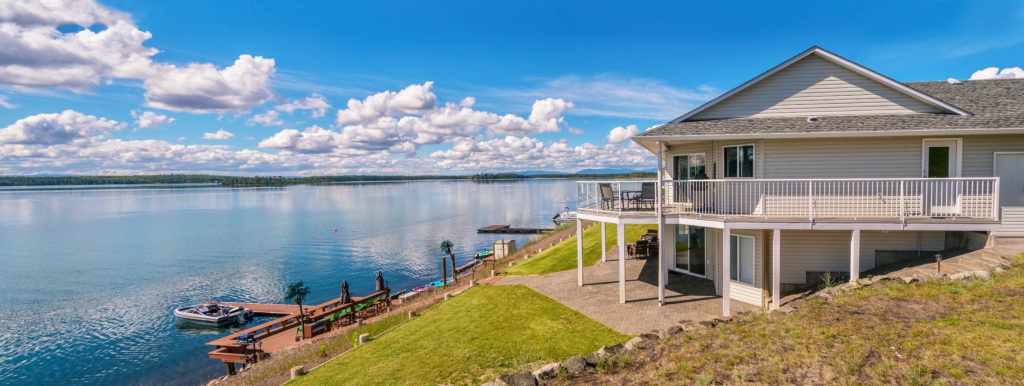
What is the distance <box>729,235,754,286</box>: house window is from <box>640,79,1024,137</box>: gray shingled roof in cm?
365

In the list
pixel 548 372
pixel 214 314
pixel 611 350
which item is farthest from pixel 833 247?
pixel 214 314

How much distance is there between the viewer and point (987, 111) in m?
13.2

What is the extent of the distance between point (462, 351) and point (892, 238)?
526 inches

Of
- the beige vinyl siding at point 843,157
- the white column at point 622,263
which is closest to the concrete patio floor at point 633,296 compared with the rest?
the white column at point 622,263

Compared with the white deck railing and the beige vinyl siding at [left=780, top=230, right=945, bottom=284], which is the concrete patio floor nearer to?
the beige vinyl siding at [left=780, top=230, right=945, bottom=284]

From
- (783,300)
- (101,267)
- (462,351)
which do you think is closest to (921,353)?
(783,300)

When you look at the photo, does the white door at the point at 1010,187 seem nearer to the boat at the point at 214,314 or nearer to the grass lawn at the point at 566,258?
the grass lawn at the point at 566,258

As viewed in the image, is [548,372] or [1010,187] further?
[1010,187]

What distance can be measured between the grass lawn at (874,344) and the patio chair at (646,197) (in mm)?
5584

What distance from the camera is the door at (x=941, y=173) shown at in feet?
40.0

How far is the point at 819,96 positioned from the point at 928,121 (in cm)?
282

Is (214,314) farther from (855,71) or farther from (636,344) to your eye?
(855,71)

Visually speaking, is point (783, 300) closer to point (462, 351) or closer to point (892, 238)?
point (892, 238)

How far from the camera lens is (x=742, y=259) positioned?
14359mm
